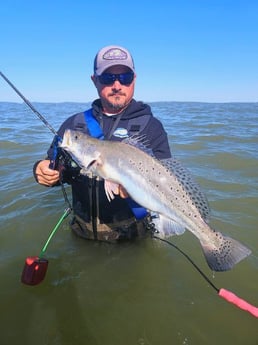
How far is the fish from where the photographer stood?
12.8 ft

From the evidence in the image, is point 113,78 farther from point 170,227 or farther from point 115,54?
point 170,227

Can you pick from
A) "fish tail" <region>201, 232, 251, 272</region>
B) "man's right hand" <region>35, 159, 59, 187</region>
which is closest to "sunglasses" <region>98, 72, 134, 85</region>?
"man's right hand" <region>35, 159, 59, 187</region>

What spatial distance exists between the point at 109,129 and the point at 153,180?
4.88 feet

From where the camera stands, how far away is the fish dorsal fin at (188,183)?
401cm

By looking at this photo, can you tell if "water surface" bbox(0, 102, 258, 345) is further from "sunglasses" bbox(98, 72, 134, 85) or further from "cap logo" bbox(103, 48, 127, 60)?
"cap logo" bbox(103, 48, 127, 60)

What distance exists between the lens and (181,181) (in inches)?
159

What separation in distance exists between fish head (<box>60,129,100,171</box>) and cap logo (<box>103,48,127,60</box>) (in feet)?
4.84

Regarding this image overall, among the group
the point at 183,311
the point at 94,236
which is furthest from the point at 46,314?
the point at 183,311

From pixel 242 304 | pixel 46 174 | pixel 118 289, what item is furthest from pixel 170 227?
pixel 46 174

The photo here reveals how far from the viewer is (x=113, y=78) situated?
4855 mm

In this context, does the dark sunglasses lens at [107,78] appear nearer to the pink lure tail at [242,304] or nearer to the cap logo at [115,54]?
the cap logo at [115,54]

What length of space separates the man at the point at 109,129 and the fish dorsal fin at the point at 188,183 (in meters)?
0.91

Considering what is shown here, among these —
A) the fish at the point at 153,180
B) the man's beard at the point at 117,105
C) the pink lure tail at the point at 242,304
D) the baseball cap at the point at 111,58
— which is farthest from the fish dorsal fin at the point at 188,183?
the baseball cap at the point at 111,58

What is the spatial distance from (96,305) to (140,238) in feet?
5.13
